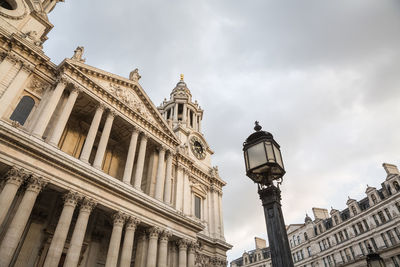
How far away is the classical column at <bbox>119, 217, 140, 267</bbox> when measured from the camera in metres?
16.8

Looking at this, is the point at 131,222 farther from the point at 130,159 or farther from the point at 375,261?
the point at 375,261

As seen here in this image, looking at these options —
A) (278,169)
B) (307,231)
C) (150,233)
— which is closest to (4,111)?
(150,233)

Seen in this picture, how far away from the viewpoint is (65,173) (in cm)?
1597

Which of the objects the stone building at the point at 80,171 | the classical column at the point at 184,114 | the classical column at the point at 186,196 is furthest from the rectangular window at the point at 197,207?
the classical column at the point at 184,114

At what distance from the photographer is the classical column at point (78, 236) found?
46.4ft

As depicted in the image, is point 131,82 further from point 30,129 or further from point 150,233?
point 150,233

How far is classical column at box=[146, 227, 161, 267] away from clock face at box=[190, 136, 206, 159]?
15733 mm

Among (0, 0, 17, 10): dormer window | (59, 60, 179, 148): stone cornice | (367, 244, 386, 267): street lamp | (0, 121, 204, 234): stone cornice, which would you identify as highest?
(0, 0, 17, 10): dormer window

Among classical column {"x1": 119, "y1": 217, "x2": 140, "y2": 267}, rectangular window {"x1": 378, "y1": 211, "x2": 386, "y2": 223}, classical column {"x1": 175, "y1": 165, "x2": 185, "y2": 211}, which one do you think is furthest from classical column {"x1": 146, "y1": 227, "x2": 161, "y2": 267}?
rectangular window {"x1": 378, "y1": 211, "x2": 386, "y2": 223}

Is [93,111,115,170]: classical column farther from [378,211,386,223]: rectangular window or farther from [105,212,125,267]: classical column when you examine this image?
[378,211,386,223]: rectangular window

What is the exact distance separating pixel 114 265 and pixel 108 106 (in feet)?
40.5

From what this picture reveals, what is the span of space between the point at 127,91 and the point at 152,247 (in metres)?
14.4

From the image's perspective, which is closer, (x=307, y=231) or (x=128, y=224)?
(x=128, y=224)

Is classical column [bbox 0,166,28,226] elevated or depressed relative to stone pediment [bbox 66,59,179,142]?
depressed
